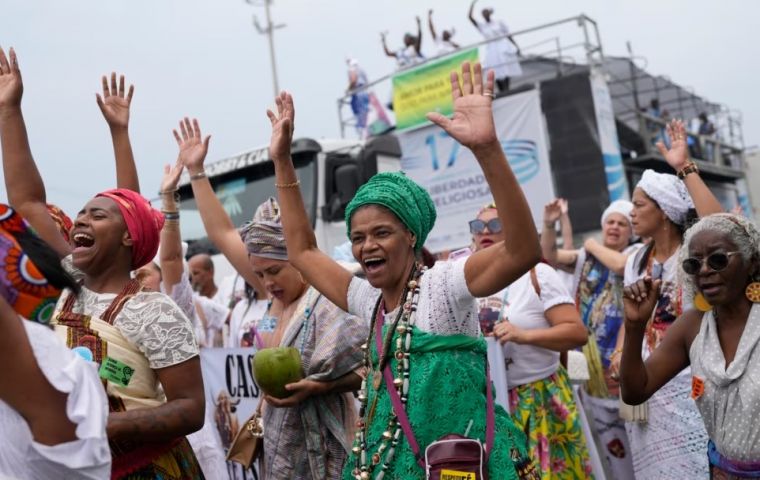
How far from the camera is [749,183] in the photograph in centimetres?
2269

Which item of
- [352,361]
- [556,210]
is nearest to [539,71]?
[556,210]

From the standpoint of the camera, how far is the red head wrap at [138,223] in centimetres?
326

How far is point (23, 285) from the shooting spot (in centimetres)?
197

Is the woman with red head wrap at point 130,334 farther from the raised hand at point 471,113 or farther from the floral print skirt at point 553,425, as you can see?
the floral print skirt at point 553,425

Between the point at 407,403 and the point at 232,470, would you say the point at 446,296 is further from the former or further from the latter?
the point at 232,470

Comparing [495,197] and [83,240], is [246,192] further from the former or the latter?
[495,197]

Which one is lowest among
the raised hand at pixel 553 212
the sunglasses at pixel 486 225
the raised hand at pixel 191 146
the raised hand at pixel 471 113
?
the sunglasses at pixel 486 225

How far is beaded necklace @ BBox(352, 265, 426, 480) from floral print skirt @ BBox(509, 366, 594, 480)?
6.89ft

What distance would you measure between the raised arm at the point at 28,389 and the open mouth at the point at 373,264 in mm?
1299

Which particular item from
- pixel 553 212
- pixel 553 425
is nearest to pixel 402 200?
pixel 553 425

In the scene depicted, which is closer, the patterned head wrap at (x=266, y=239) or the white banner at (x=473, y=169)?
the patterned head wrap at (x=266, y=239)

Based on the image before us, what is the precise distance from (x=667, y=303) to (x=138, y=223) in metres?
3.04

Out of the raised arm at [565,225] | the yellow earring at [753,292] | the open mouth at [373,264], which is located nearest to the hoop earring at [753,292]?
the yellow earring at [753,292]

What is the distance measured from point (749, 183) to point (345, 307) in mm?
21789
